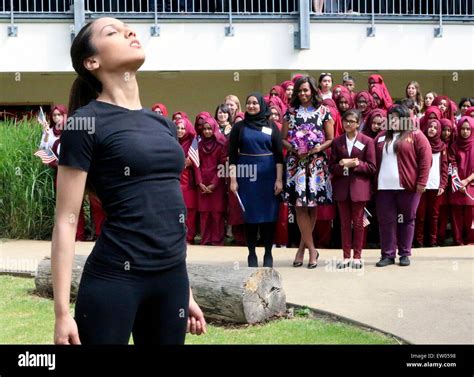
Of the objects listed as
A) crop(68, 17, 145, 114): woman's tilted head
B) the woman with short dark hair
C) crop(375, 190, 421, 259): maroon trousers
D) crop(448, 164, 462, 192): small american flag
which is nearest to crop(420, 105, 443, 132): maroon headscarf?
crop(448, 164, 462, 192): small american flag

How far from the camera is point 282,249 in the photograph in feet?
37.7

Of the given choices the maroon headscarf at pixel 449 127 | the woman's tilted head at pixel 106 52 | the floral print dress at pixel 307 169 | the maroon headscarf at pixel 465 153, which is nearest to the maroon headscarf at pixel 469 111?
the maroon headscarf at pixel 465 153

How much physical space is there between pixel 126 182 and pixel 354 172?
21.4 ft

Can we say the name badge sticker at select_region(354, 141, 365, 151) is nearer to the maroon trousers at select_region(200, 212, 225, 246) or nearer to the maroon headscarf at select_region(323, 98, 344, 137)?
the maroon headscarf at select_region(323, 98, 344, 137)

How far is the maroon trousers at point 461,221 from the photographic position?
12008 millimetres

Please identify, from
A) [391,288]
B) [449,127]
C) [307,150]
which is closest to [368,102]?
[449,127]

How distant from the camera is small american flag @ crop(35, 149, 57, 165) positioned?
12.5 meters

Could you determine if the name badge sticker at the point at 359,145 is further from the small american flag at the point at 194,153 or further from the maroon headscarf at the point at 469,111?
the maroon headscarf at the point at 469,111

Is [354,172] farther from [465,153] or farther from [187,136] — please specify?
[187,136]

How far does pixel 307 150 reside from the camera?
952cm

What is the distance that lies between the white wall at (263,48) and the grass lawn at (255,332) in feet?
34.2

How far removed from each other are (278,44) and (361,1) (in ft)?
7.76

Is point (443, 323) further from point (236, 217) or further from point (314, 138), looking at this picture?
point (236, 217)

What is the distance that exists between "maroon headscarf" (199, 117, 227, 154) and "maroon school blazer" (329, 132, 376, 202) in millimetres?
2647
